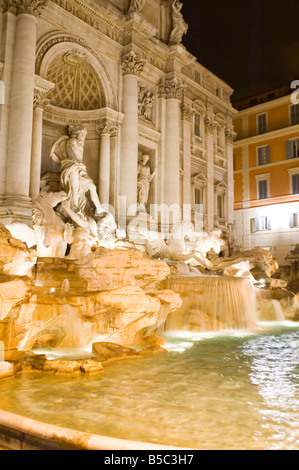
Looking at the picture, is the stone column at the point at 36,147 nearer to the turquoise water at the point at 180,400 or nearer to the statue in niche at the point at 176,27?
the turquoise water at the point at 180,400

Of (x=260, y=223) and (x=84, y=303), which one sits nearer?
(x=84, y=303)

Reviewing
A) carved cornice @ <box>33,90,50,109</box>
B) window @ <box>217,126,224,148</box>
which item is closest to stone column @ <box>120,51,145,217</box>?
carved cornice @ <box>33,90,50,109</box>

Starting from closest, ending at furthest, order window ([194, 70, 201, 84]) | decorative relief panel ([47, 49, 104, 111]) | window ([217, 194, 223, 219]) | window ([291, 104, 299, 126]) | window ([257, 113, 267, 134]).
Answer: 1. decorative relief panel ([47, 49, 104, 111])
2. window ([194, 70, 201, 84])
3. window ([217, 194, 223, 219])
4. window ([291, 104, 299, 126])
5. window ([257, 113, 267, 134])

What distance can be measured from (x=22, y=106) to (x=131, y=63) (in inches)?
231

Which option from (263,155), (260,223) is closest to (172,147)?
(260,223)

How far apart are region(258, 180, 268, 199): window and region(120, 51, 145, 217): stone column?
14790mm

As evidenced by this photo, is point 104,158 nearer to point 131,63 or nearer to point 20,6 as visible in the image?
point 131,63

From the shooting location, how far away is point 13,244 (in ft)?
22.6

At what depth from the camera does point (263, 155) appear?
29.0 m

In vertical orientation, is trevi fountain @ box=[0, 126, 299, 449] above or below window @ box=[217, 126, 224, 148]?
below

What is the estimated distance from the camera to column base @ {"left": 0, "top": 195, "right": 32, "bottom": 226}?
450 inches

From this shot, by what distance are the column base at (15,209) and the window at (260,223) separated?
19913mm

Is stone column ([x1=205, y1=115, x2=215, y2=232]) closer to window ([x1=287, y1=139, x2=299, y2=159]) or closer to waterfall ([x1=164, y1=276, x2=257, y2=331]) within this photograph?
window ([x1=287, y1=139, x2=299, y2=159])

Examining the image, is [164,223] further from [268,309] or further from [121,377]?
[121,377]
